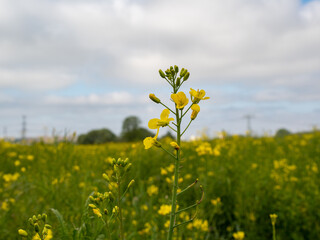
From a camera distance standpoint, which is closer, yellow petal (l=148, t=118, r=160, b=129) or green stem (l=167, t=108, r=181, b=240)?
green stem (l=167, t=108, r=181, b=240)

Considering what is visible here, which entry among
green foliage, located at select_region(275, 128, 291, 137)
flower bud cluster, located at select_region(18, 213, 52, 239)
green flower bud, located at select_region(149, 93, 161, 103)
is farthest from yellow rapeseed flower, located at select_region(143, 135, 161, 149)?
green foliage, located at select_region(275, 128, 291, 137)

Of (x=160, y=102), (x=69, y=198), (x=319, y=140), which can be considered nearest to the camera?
(x=160, y=102)

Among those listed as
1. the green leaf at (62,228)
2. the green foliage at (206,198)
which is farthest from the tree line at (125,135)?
the green leaf at (62,228)

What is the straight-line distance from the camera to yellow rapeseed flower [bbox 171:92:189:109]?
1.11 metres

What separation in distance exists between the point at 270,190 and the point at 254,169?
0.68 metres

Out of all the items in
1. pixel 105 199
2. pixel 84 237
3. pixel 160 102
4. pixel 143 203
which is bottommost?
pixel 143 203

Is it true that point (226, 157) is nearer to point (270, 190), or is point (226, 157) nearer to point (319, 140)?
point (270, 190)

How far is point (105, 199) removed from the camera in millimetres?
1293

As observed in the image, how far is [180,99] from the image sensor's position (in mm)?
1120

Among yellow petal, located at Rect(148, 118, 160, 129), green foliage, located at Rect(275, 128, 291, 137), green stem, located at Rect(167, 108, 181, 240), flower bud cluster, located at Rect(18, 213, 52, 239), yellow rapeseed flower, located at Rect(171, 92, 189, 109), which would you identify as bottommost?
flower bud cluster, located at Rect(18, 213, 52, 239)

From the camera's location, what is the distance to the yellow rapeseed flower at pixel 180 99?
1.11m

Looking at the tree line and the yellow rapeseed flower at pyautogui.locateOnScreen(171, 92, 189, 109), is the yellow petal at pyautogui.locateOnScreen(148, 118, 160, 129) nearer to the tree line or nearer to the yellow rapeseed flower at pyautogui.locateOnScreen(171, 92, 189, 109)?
the yellow rapeseed flower at pyautogui.locateOnScreen(171, 92, 189, 109)

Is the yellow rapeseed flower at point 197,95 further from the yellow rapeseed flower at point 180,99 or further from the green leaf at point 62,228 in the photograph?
the green leaf at point 62,228

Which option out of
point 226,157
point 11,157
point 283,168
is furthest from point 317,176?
point 11,157
